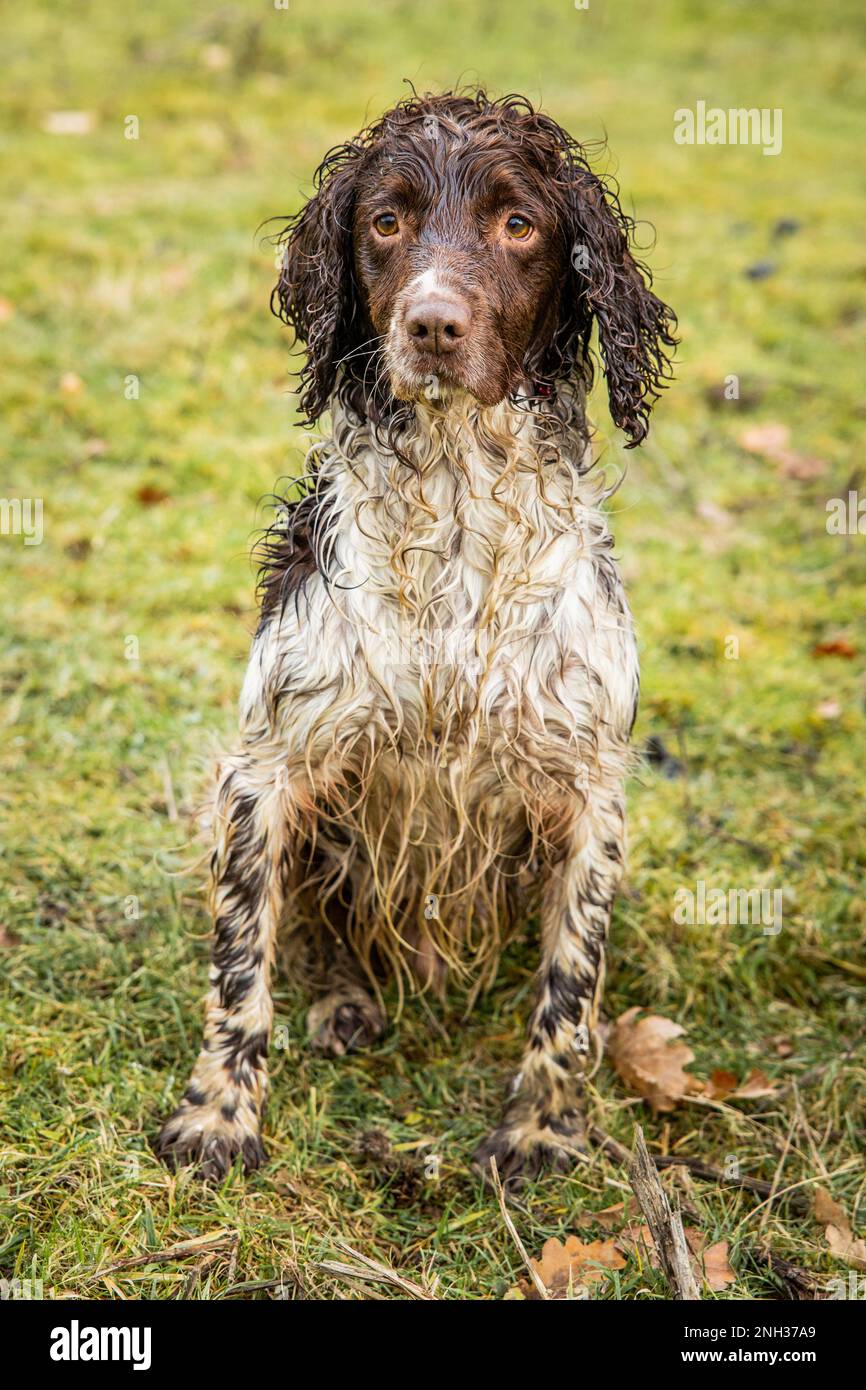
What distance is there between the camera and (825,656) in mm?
5332

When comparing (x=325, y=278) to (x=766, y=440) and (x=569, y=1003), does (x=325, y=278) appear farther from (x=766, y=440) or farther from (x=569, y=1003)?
(x=766, y=440)

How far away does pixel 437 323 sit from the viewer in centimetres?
271

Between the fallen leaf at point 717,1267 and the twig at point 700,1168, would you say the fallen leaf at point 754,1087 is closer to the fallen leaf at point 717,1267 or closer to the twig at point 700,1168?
the twig at point 700,1168

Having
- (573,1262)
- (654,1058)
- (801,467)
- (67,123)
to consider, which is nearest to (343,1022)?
(654,1058)

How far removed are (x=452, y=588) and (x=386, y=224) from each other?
2.54 ft

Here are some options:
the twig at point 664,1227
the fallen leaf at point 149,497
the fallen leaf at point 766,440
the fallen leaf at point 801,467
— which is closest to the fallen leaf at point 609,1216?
the twig at point 664,1227

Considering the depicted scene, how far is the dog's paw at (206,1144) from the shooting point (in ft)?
10.2

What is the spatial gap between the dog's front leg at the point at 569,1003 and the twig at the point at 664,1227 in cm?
42

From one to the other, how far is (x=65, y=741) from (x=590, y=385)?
216 centimetres

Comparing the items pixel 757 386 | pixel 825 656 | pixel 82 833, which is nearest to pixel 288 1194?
pixel 82 833

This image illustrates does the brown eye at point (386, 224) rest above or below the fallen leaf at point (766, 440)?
below

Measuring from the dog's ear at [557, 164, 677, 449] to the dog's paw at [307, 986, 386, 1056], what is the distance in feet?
5.13

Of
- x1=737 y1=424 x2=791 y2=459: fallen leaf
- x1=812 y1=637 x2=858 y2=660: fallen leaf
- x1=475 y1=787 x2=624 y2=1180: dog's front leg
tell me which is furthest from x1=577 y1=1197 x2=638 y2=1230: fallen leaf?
x1=737 y1=424 x2=791 y2=459: fallen leaf

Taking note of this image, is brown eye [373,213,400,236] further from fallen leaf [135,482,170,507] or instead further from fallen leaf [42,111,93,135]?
fallen leaf [42,111,93,135]
